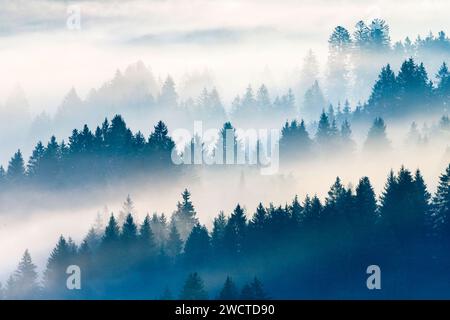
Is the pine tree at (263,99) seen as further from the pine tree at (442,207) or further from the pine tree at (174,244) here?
the pine tree at (442,207)

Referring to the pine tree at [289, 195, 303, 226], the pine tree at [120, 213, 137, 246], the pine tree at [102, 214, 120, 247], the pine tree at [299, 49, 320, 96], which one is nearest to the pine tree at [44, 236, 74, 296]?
the pine tree at [102, 214, 120, 247]

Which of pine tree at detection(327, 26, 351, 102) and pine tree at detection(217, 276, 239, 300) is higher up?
pine tree at detection(327, 26, 351, 102)

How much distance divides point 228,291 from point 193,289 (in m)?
2.67

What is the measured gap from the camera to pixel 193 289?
5572cm

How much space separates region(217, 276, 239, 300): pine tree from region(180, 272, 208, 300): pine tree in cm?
108

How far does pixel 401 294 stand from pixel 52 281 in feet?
72.2

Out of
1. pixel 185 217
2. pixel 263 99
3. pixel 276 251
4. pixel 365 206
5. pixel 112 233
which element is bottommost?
pixel 276 251

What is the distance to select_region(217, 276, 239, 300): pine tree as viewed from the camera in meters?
53.5

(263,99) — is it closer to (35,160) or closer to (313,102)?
(313,102)

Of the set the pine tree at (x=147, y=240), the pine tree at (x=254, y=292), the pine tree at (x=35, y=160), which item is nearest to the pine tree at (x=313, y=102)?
the pine tree at (x=35, y=160)

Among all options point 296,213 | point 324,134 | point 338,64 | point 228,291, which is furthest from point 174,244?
point 338,64

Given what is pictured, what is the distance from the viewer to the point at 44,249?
63.7m

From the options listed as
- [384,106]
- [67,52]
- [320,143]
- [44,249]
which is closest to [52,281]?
[44,249]

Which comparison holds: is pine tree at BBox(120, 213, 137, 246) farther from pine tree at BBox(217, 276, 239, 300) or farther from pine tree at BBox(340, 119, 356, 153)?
pine tree at BBox(340, 119, 356, 153)
